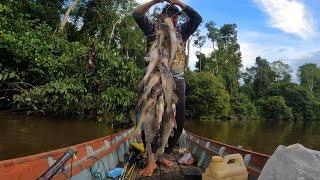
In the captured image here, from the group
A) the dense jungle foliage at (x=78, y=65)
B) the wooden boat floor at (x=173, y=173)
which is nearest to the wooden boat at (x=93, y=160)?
the wooden boat floor at (x=173, y=173)

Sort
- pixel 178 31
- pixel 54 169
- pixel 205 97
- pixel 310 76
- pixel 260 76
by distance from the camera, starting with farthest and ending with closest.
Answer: pixel 310 76 < pixel 260 76 < pixel 205 97 < pixel 178 31 < pixel 54 169

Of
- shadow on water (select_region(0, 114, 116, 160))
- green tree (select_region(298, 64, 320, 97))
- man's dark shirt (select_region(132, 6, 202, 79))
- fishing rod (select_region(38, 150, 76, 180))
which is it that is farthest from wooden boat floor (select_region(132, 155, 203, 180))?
green tree (select_region(298, 64, 320, 97))

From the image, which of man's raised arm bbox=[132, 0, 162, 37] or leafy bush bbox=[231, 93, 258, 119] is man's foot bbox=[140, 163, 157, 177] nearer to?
man's raised arm bbox=[132, 0, 162, 37]

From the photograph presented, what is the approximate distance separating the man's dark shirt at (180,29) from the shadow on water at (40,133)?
805cm

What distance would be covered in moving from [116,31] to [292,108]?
128 ft

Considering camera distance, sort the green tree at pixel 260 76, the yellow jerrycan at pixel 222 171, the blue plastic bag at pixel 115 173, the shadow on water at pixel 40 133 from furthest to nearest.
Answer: the green tree at pixel 260 76 → the shadow on water at pixel 40 133 → the blue plastic bag at pixel 115 173 → the yellow jerrycan at pixel 222 171

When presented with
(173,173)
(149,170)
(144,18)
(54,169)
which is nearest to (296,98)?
(173,173)

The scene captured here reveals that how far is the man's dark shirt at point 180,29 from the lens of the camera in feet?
15.2

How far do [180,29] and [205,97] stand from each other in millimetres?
40915

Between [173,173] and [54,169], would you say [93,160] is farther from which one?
[54,169]

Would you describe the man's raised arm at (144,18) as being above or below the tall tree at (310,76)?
below

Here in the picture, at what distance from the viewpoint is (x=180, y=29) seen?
4.90m

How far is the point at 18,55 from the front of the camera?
19.9 metres

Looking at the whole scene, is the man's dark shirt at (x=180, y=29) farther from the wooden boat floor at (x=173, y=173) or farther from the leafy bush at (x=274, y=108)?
the leafy bush at (x=274, y=108)
